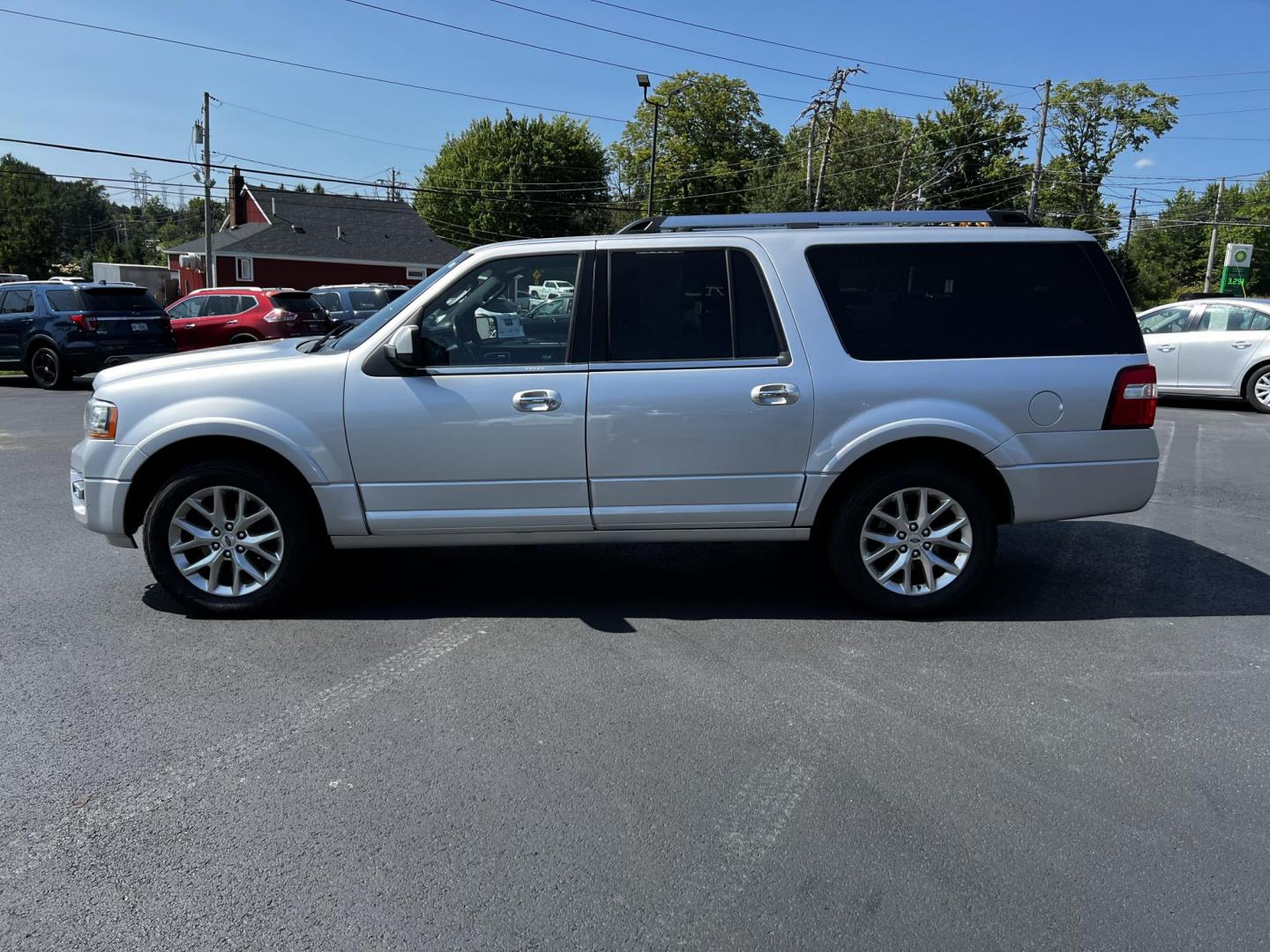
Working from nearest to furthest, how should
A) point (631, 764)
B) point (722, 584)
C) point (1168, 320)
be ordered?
point (631, 764) → point (722, 584) → point (1168, 320)

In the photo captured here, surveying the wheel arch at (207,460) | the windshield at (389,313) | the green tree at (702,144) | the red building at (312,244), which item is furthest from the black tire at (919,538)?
the green tree at (702,144)

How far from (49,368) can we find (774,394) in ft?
51.2

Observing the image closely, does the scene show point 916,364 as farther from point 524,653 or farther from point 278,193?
point 278,193

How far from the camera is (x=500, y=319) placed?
4.96 m

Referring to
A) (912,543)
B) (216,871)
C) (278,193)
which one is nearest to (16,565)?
(216,871)

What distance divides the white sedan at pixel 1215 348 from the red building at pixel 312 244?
134 ft

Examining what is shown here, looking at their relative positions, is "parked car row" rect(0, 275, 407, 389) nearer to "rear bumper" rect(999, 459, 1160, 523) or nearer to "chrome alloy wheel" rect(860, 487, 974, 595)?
"chrome alloy wheel" rect(860, 487, 974, 595)

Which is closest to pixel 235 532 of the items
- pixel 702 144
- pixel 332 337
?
pixel 332 337

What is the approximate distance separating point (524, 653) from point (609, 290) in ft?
6.04

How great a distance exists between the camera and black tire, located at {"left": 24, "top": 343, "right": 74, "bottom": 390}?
1611cm

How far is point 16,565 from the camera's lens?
593 cm

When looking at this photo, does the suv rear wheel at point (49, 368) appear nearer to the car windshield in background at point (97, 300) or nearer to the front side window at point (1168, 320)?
the car windshield in background at point (97, 300)

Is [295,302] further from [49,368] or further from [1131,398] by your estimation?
[1131,398]

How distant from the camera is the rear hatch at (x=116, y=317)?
1614cm
